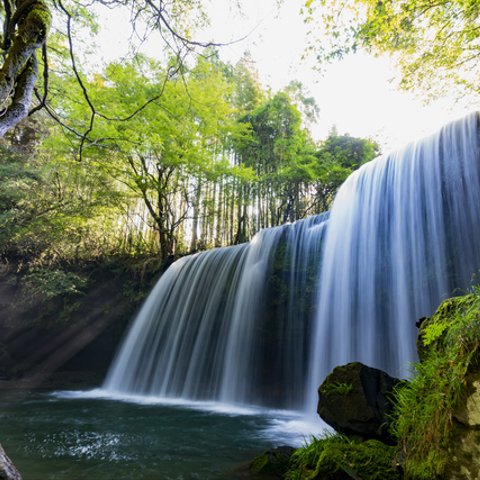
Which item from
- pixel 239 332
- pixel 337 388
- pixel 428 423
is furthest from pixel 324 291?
pixel 428 423

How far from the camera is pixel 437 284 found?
5539 millimetres

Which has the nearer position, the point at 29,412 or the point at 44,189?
the point at 29,412

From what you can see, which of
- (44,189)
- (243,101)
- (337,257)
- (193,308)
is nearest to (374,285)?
(337,257)

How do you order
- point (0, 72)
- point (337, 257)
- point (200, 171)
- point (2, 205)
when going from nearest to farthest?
point (0, 72), point (337, 257), point (2, 205), point (200, 171)

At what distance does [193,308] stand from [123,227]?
7882mm

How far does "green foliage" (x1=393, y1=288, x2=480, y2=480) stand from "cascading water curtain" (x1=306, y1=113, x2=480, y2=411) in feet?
11.0

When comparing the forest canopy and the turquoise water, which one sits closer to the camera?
the turquoise water

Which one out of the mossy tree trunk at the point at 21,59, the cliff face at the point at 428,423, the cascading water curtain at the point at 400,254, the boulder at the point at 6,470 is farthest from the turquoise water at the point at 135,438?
the mossy tree trunk at the point at 21,59

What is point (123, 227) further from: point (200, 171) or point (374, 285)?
point (374, 285)

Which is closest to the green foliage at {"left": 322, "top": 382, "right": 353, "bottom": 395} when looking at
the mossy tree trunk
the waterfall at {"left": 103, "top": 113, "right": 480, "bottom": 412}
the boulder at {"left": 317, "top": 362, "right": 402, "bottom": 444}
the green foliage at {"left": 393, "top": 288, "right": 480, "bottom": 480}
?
the boulder at {"left": 317, "top": 362, "right": 402, "bottom": 444}

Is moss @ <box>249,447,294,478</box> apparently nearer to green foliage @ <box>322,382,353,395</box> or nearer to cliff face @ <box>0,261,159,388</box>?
green foliage @ <box>322,382,353,395</box>

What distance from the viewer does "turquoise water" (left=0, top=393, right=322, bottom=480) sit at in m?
3.40

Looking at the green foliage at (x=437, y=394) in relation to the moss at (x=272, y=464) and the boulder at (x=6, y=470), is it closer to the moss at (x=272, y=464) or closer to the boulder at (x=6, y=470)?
the moss at (x=272, y=464)

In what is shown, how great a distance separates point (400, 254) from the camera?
6277 mm
